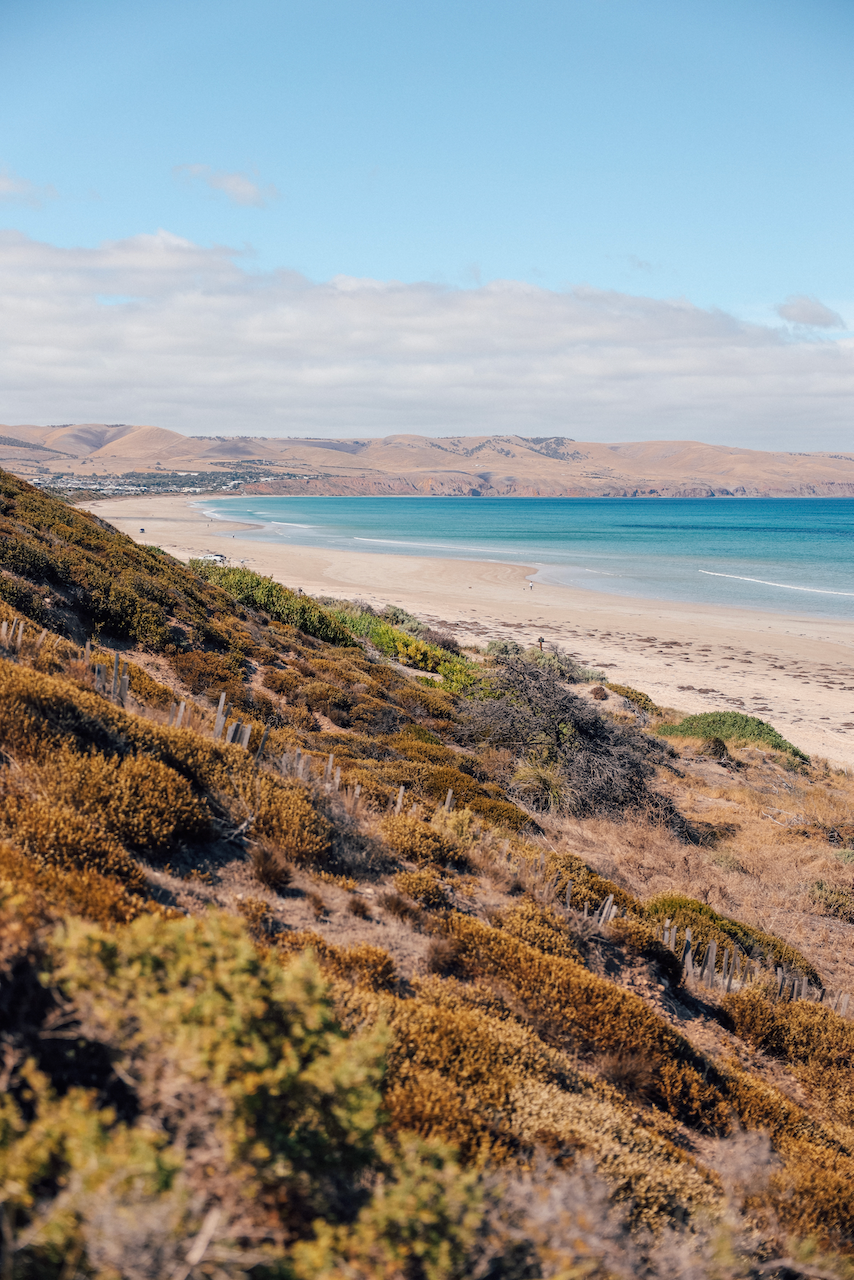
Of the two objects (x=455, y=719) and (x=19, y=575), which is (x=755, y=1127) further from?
(x=19, y=575)

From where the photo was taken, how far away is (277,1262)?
78.7 inches

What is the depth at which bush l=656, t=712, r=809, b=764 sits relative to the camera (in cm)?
1908

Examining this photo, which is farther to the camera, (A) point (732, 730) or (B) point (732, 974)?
(A) point (732, 730)

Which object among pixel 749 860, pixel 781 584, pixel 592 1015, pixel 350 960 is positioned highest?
pixel 781 584

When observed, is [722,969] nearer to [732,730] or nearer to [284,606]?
[732,730]

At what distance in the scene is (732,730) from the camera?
19.9m

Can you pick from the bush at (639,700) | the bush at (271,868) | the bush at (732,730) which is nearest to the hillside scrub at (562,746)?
the bush at (732,730)

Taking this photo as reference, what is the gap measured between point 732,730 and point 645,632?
1602 cm

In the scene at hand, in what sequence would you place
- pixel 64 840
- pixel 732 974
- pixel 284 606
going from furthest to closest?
pixel 284 606, pixel 732 974, pixel 64 840

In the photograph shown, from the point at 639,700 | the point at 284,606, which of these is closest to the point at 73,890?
the point at 284,606

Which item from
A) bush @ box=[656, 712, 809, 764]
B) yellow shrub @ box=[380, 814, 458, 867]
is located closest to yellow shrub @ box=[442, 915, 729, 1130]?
yellow shrub @ box=[380, 814, 458, 867]

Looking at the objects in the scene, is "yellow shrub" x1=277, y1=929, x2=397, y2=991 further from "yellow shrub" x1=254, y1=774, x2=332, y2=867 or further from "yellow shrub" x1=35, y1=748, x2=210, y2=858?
"yellow shrub" x1=35, y1=748, x2=210, y2=858

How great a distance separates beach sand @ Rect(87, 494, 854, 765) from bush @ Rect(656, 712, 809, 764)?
170cm

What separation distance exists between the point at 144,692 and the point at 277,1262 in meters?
8.25
